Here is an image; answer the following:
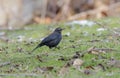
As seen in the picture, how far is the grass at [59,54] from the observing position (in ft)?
27.6

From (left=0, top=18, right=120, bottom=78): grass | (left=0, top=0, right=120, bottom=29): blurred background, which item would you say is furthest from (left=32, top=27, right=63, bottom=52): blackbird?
(left=0, top=0, right=120, bottom=29): blurred background

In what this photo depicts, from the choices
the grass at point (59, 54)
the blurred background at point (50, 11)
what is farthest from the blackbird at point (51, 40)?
the blurred background at point (50, 11)

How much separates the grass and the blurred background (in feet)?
22.4

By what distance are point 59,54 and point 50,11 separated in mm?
15195

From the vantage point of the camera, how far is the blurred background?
21.3m

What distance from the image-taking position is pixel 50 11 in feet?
81.7

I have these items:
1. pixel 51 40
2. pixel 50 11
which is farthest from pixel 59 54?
pixel 50 11

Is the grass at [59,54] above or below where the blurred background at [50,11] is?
above

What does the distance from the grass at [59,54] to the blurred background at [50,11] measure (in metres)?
6.83

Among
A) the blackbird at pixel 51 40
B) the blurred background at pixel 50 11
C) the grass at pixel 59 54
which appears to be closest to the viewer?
the grass at pixel 59 54

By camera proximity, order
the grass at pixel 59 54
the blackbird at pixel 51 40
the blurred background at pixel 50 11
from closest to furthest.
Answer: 1. the grass at pixel 59 54
2. the blackbird at pixel 51 40
3. the blurred background at pixel 50 11

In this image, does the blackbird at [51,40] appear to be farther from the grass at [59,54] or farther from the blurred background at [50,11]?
the blurred background at [50,11]

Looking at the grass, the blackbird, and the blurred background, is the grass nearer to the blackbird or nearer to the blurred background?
the blackbird

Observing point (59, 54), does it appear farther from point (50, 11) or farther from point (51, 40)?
point (50, 11)
